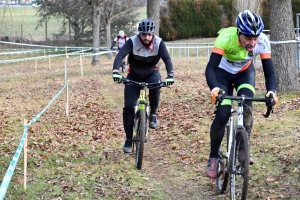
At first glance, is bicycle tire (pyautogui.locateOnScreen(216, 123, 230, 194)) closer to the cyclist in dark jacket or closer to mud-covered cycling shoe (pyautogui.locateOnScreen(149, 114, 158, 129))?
the cyclist in dark jacket

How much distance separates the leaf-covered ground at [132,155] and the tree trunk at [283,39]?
0.45 m

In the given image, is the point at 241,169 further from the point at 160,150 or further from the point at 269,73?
the point at 160,150

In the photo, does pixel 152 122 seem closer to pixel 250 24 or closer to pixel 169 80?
pixel 169 80

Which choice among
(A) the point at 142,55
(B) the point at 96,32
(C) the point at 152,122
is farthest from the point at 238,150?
(B) the point at 96,32

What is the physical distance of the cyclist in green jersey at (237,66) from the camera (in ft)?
19.2

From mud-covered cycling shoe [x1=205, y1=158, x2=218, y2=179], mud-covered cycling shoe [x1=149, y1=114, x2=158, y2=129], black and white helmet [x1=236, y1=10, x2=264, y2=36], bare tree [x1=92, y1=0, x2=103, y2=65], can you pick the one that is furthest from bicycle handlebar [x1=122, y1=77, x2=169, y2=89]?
bare tree [x1=92, y1=0, x2=103, y2=65]

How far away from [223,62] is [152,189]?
76.6 inches

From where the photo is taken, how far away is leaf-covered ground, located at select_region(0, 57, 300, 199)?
7.12m

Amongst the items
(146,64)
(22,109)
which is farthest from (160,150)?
(22,109)

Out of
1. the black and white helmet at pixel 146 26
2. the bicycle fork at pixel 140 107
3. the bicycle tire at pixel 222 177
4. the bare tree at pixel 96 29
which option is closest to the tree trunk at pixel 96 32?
the bare tree at pixel 96 29

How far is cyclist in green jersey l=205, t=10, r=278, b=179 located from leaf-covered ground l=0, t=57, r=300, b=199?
0.95 metres

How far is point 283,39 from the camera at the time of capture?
12609 millimetres

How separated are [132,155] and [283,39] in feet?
17.3

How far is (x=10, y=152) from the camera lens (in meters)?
9.45
